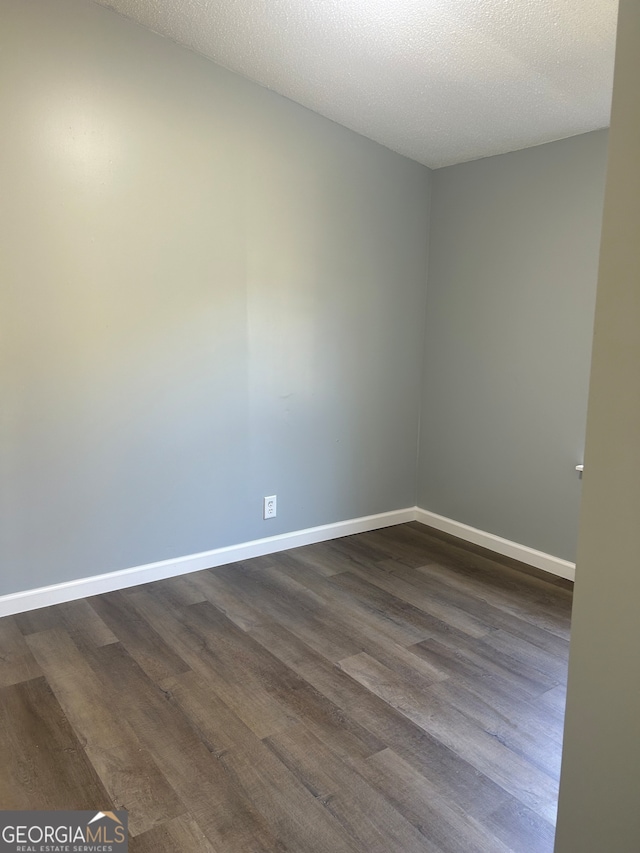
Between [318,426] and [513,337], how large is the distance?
3.83 ft

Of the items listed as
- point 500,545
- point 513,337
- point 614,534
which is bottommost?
point 500,545

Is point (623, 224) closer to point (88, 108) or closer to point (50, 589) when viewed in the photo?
point (88, 108)

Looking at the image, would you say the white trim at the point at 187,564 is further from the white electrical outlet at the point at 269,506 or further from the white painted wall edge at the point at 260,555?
the white electrical outlet at the point at 269,506

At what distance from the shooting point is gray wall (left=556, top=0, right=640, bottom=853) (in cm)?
93

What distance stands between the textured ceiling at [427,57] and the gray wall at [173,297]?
0.65ft

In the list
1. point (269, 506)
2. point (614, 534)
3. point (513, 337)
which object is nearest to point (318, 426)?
point (269, 506)

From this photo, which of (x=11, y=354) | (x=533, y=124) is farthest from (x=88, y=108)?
(x=533, y=124)

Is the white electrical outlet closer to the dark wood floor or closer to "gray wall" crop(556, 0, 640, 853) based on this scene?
the dark wood floor

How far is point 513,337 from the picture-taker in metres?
3.22

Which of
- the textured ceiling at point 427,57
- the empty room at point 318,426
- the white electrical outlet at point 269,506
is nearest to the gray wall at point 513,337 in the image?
the empty room at point 318,426

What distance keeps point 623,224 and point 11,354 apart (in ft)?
7.49

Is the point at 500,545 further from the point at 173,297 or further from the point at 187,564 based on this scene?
the point at 173,297

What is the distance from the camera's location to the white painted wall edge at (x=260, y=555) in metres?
2.62

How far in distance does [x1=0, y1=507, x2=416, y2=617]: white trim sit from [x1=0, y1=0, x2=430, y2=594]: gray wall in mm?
52
